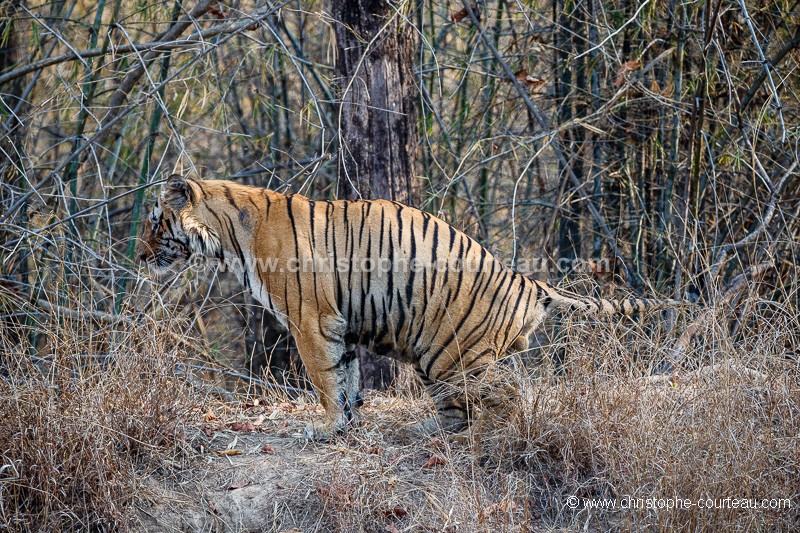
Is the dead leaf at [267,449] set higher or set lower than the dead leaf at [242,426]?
higher

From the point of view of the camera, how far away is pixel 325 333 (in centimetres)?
440

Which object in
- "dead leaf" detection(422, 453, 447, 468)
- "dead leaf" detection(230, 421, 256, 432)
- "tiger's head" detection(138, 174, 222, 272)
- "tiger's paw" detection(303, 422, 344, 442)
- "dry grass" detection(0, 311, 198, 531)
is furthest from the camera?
"dead leaf" detection(230, 421, 256, 432)

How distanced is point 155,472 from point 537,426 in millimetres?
1939

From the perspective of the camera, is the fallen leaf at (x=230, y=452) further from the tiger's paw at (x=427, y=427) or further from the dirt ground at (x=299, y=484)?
the tiger's paw at (x=427, y=427)

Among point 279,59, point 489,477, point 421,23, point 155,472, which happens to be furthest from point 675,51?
point 155,472

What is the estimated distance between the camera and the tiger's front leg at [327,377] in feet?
14.4

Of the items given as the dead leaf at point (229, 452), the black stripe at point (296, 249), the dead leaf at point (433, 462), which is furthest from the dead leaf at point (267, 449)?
the dead leaf at point (433, 462)

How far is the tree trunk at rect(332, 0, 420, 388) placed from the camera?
5.59 m

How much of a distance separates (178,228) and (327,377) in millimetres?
1210

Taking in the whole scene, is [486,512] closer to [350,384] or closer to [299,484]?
[299,484]

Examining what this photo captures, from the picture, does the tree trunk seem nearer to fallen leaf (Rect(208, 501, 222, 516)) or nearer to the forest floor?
the forest floor

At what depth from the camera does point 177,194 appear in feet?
15.1

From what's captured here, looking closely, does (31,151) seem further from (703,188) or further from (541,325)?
(703,188)

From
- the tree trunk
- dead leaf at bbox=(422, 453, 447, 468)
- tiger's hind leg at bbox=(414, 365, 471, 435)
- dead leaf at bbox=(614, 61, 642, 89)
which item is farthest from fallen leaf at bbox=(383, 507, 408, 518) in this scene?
dead leaf at bbox=(614, 61, 642, 89)
